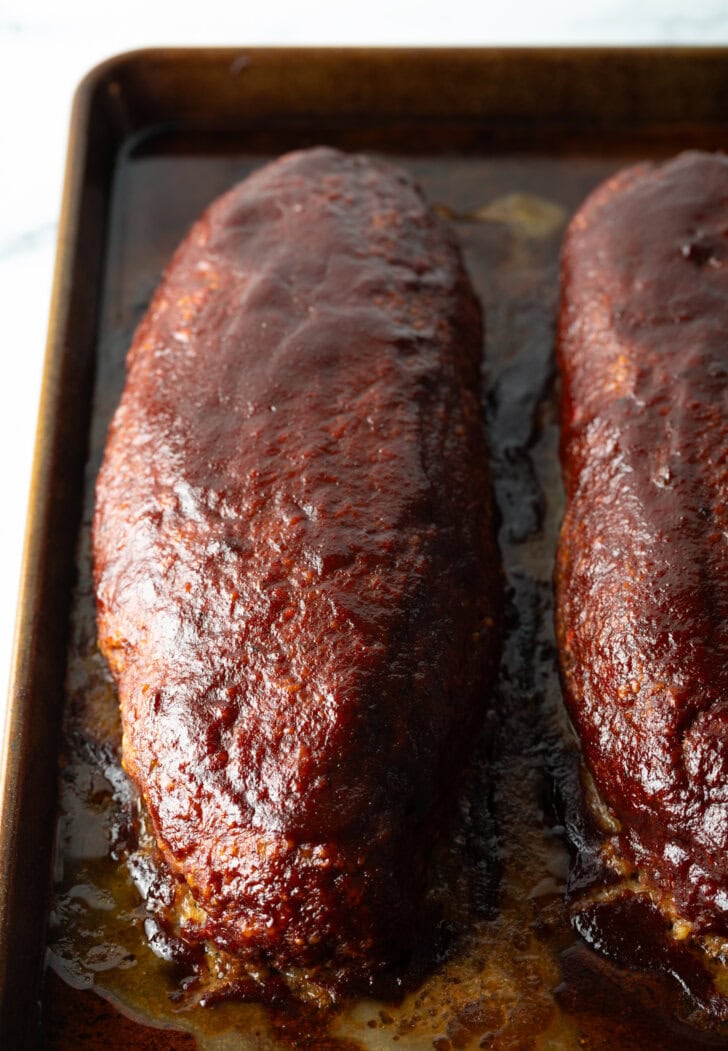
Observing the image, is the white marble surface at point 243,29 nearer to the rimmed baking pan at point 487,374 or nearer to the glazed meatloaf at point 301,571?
the rimmed baking pan at point 487,374

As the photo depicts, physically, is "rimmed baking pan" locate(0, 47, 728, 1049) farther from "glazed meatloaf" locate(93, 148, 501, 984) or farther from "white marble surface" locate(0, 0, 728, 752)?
"white marble surface" locate(0, 0, 728, 752)

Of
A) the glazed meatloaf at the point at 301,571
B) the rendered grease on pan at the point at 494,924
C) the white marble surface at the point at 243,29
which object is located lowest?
the rendered grease on pan at the point at 494,924

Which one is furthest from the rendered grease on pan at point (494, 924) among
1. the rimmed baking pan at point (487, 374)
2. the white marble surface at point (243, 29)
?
the white marble surface at point (243, 29)

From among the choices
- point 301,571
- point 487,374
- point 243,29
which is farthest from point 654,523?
point 243,29

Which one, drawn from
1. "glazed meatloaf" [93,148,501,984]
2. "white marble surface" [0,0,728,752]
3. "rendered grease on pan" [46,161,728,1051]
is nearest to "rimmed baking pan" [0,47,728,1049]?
"rendered grease on pan" [46,161,728,1051]

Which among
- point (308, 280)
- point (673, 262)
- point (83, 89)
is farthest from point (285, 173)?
point (673, 262)
